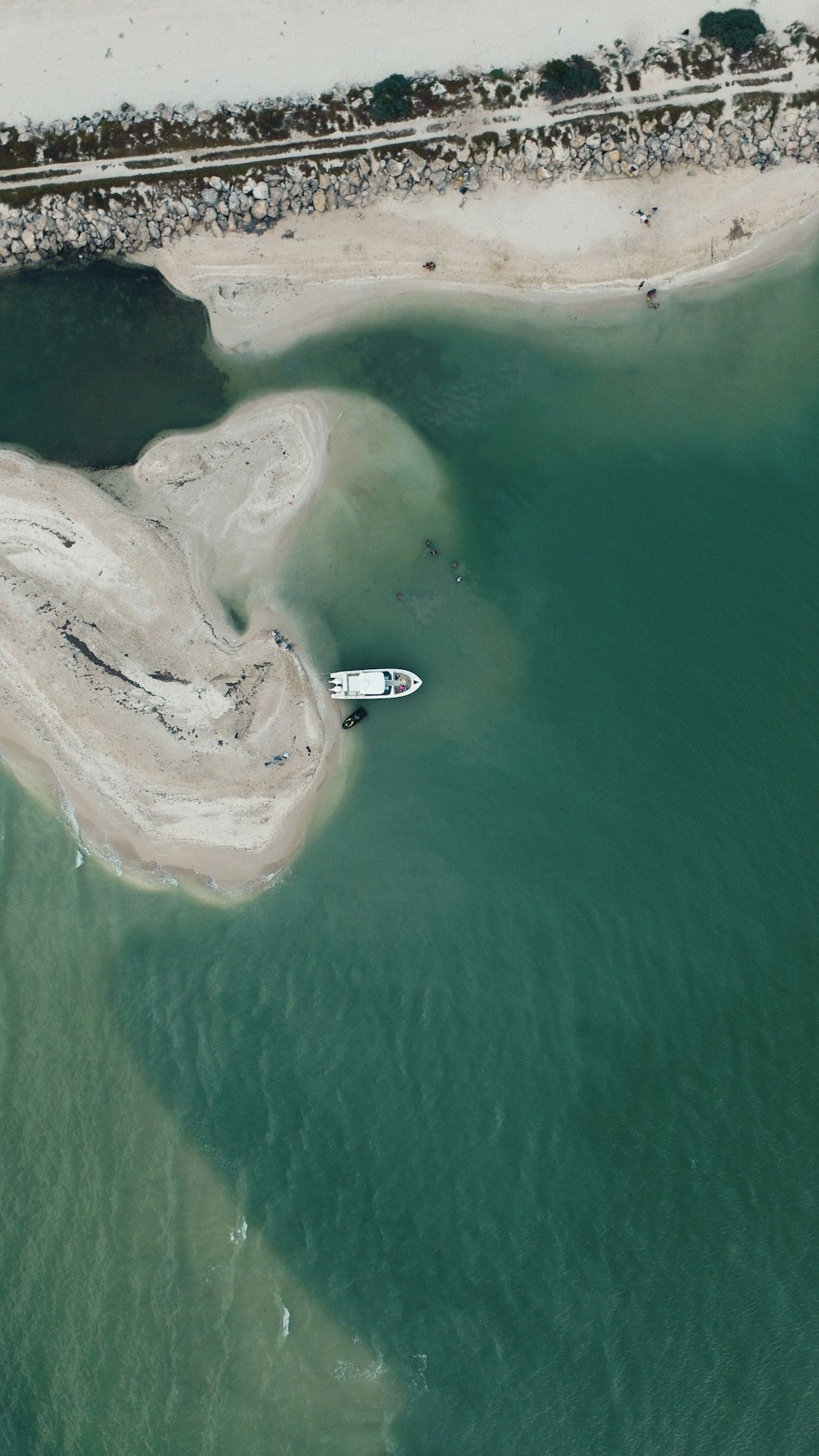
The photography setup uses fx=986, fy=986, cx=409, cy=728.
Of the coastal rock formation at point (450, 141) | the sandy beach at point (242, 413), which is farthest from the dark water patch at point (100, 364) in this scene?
the coastal rock formation at point (450, 141)

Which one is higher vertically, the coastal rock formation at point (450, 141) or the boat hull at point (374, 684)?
the coastal rock formation at point (450, 141)

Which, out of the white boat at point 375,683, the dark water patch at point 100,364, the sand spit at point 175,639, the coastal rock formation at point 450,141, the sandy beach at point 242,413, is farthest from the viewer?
the dark water patch at point 100,364

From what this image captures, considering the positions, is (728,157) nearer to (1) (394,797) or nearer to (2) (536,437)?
(2) (536,437)

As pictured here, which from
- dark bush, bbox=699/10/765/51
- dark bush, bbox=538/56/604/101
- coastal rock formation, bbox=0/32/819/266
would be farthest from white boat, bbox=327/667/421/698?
dark bush, bbox=699/10/765/51

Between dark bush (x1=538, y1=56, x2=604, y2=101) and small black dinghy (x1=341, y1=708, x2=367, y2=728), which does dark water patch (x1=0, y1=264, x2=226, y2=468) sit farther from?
dark bush (x1=538, y1=56, x2=604, y2=101)

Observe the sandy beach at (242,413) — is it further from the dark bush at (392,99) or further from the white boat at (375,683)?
the white boat at (375,683)

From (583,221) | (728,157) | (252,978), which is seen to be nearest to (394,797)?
(252,978)
